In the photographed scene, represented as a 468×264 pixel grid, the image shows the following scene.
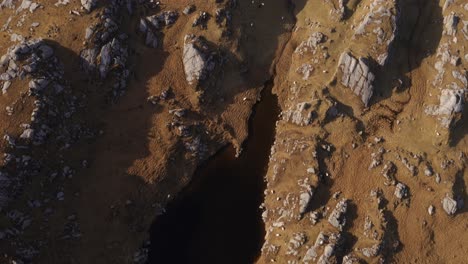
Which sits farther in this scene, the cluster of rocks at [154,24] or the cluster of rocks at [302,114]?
the cluster of rocks at [154,24]

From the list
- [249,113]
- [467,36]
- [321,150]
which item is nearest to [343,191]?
[321,150]

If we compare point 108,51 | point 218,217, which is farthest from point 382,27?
Result: point 108,51

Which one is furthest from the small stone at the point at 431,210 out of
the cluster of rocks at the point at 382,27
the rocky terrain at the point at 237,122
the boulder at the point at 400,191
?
the cluster of rocks at the point at 382,27

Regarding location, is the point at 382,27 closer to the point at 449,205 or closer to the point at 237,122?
the point at 237,122

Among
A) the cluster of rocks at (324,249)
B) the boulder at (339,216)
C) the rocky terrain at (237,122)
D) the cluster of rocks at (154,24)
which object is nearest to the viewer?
the cluster of rocks at (324,249)

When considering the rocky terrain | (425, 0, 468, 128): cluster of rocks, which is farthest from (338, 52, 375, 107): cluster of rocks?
(425, 0, 468, 128): cluster of rocks

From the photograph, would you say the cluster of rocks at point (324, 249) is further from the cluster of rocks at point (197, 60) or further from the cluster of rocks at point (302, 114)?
the cluster of rocks at point (197, 60)

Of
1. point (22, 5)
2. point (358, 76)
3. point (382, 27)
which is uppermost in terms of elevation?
point (22, 5)
